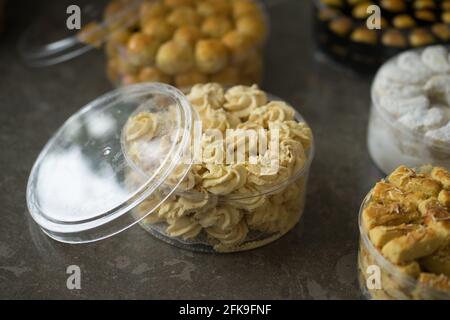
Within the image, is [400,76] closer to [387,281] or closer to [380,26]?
[380,26]

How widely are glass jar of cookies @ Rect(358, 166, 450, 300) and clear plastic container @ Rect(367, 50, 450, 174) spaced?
0.30 feet

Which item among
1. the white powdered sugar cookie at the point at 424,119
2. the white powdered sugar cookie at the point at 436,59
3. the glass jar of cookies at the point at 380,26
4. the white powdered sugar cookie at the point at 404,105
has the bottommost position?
the white powdered sugar cookie at the point at 424,119

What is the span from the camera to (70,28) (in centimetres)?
128

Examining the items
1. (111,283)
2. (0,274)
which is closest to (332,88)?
(111,283)

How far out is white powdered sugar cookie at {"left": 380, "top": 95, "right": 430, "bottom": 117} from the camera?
1.02 m

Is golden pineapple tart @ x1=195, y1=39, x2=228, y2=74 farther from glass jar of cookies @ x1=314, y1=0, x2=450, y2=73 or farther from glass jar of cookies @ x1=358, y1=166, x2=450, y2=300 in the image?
glass jar of cookies @ x1=358, y1=166, x2=450, y2=300

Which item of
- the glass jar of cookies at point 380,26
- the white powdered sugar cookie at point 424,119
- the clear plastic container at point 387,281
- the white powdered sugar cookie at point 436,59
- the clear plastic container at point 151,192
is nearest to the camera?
the clear plastic container at point 387,281

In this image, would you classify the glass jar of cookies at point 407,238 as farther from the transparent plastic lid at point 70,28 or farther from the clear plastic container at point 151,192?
the transparent plastic lid at point 70,28

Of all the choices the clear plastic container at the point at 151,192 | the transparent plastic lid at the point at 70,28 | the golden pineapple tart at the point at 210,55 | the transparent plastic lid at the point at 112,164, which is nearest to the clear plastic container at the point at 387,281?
the clear plastic container at the point at 151,192

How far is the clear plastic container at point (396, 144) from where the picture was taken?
983 millimetres

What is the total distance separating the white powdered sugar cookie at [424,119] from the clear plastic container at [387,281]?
0.63ft

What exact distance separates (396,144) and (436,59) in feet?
0.65

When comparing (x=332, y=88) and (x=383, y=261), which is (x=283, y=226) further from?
(x=332, y=88)
